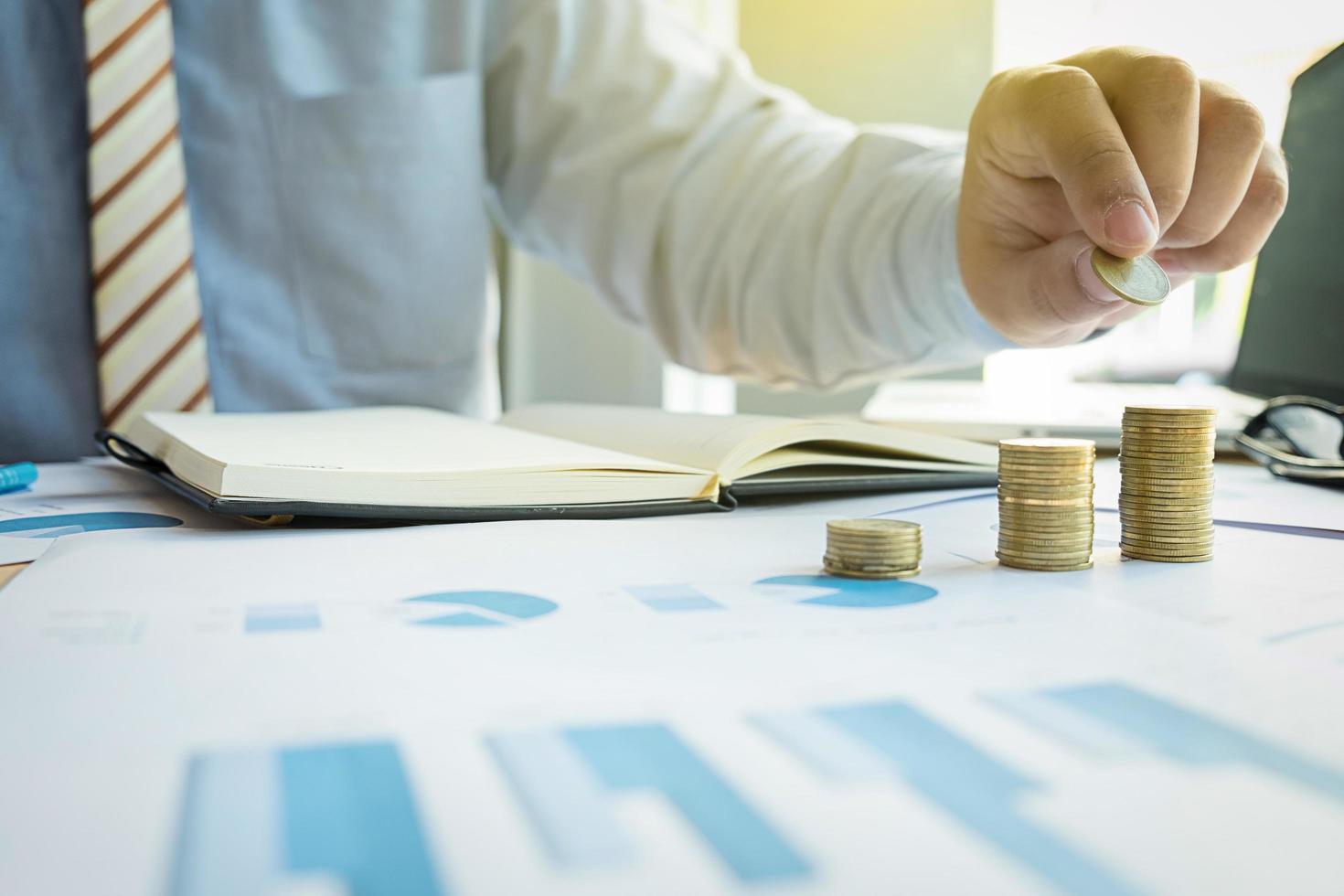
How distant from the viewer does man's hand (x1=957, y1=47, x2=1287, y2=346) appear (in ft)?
1.91

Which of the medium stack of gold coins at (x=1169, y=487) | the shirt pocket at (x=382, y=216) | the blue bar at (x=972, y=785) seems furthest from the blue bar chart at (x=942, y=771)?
the shirt pocket at (x=382, y=216)

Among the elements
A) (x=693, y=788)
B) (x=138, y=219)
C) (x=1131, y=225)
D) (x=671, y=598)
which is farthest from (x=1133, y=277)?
(x=138, y=219)

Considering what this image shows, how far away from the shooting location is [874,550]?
0.47 m

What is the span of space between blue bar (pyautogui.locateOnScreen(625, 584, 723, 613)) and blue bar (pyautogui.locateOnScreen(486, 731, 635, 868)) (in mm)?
136

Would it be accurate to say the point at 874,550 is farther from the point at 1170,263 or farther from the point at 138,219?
the point at 138,219

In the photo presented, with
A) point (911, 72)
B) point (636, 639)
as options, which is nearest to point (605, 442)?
point (636, 639)

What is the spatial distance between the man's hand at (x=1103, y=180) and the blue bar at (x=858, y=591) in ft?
0.77

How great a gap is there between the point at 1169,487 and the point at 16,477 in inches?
26.8

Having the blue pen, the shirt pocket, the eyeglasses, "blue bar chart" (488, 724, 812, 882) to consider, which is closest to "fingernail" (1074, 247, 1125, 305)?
the eyeglasses

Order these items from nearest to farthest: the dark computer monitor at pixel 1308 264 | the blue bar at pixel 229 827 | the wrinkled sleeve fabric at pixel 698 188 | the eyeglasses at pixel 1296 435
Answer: the blue bar at pixel 229 827
the eyeglasses at pixel 1296 435
the dark computer monitor at pixel 1308 264
the wrinkled sleeve fabric at pixel 698 188

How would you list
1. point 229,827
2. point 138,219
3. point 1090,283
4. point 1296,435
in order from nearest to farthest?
point 229,827 < point 1090,283 < point 1296,435 < point 138,219

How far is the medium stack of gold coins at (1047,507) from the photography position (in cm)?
49

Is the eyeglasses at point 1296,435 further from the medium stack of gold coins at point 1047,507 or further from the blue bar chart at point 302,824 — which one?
the blue bar chart at point 302,824

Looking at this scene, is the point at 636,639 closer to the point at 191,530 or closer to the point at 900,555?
the point at 900,555
